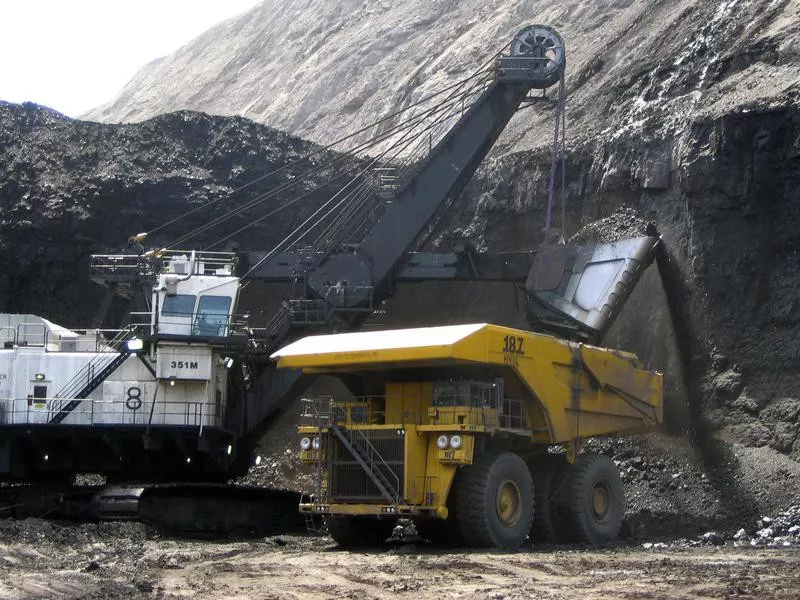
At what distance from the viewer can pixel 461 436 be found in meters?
15.8

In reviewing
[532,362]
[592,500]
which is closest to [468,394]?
[532,362]

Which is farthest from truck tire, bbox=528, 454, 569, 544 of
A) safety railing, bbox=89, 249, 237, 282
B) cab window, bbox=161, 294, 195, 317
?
safety railing, bbox=89, 249, 237, 282

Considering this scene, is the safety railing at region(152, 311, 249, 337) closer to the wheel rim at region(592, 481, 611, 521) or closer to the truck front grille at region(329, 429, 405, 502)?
the truck front grille at region(329, 429, 405, 502)

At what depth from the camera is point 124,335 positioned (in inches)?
910

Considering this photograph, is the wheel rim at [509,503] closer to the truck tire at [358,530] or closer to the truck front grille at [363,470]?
the truck front grille at [363,470]

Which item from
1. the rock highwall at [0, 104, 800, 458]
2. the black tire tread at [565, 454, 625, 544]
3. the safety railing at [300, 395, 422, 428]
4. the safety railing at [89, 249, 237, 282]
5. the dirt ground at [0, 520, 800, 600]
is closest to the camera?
the dirt ground at [0, 520, 800, 600]

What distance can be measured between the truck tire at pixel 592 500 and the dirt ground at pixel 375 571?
93 centimetres

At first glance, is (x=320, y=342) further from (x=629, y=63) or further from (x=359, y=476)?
(x=629, y=63)

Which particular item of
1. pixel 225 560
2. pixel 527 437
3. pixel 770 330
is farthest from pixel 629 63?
pixel 225 560

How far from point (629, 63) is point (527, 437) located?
17129 mm

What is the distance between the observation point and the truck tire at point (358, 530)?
672 inches

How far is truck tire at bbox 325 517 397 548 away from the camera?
1706cm

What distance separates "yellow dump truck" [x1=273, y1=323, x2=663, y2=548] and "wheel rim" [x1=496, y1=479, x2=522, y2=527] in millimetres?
19

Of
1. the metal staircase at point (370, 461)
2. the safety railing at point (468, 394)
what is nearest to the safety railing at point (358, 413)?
the metal staircase at point (370, 461)
